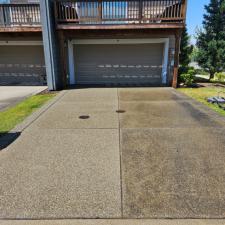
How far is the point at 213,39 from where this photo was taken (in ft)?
40.4

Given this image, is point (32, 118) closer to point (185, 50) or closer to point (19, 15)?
point (19, 15)

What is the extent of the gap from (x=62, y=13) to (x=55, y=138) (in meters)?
7.46

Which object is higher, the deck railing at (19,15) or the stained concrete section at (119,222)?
the deck railing at (19,15)

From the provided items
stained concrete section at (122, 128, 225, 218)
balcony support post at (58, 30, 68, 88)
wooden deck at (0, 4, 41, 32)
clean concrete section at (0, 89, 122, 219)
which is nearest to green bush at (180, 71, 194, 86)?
balcony support post at (58, 30, 68, 88)

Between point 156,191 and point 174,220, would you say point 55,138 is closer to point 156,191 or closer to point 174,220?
point 156,191

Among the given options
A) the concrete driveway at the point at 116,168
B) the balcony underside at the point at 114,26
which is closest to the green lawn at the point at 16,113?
the concrete driveway at the point at 116,168

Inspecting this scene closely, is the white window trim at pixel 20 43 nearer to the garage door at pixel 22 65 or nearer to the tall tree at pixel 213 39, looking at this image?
the garage door at pixel 22 65

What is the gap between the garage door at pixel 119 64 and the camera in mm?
11688

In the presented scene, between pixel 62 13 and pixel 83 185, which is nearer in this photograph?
pixel 83 185

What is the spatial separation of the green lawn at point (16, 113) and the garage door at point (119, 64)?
4.95m

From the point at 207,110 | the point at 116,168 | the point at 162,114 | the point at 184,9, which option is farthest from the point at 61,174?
the point at 184,9

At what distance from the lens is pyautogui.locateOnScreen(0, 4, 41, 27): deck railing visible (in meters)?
9.69

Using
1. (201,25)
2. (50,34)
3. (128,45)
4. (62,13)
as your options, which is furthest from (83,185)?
(201,25)

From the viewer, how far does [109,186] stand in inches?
104
